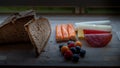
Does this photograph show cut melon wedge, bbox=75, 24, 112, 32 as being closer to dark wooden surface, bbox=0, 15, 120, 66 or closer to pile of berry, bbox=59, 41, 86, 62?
dark wooden surface, bbox=0, 15, 120, 66

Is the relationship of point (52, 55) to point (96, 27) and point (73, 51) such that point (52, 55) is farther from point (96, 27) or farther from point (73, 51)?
point (96, 27)

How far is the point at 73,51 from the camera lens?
139cm

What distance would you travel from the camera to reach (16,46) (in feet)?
5.02

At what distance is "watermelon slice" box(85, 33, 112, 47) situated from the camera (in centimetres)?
149

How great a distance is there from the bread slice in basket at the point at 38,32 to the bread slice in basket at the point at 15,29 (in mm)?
67

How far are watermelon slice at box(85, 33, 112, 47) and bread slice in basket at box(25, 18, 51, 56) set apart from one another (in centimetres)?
27

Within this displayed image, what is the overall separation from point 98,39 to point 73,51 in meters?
0.21

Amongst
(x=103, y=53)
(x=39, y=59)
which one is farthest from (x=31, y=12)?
(x=103, y=53)
